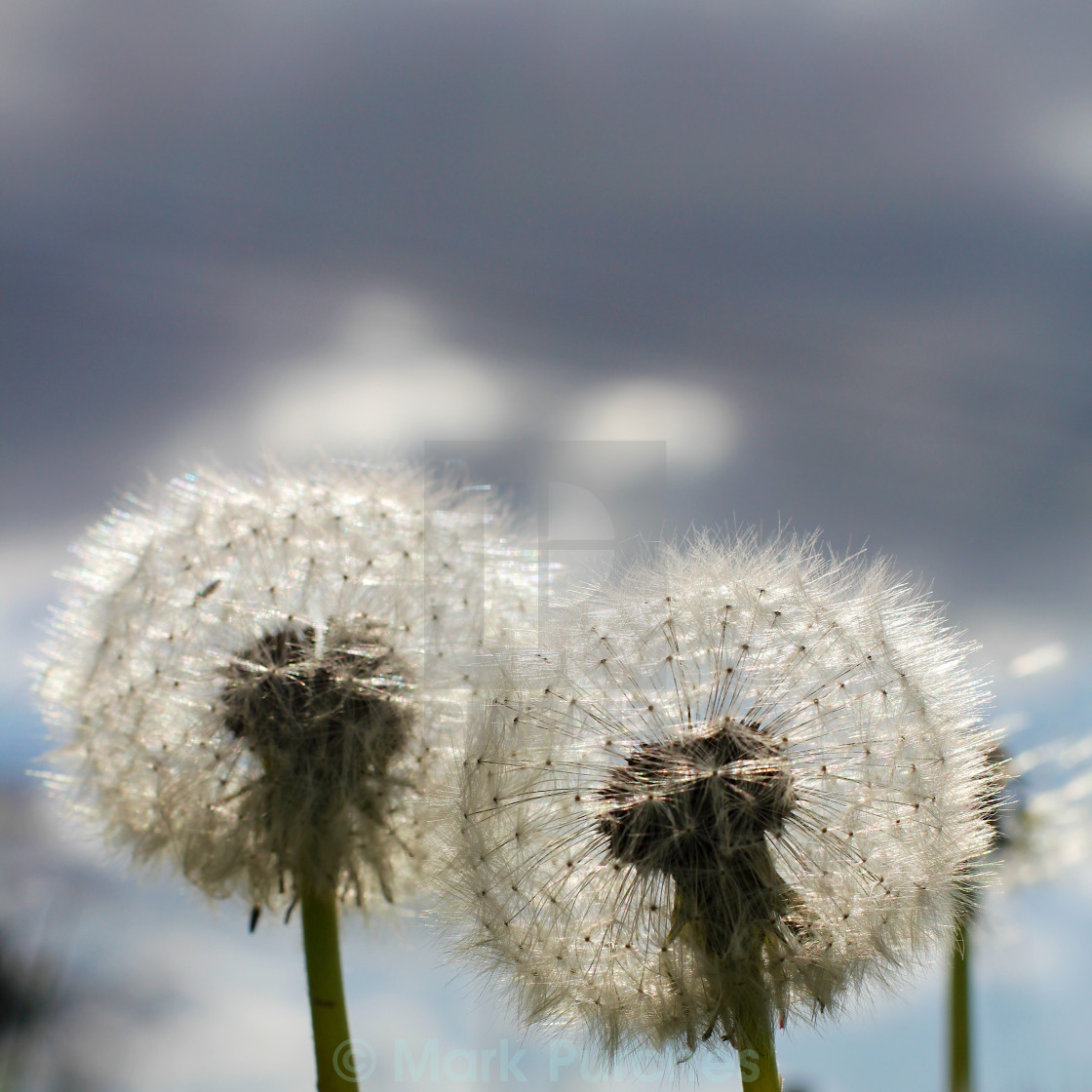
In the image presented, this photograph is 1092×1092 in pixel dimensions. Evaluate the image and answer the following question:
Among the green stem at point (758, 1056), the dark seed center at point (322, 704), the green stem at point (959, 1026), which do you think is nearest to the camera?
the green stem at point (758, 1056)

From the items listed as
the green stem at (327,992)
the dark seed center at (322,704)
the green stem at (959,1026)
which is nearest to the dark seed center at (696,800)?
the dark seed center at (322,704)

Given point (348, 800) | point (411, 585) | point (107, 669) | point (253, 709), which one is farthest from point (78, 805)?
point (411, 585)

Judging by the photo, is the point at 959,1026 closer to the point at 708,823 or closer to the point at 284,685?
the point at 708,823

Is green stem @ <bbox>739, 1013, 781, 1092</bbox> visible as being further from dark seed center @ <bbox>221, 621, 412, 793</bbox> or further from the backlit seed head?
dark seed center @ <bbox>221, 621, 412, 793</bbox>

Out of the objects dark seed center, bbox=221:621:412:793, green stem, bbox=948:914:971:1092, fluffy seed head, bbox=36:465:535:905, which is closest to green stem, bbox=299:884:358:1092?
fluffy seed head, bbox=36:465:535:905

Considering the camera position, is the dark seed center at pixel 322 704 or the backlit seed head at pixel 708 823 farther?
the dark seed center at pixel 322 704

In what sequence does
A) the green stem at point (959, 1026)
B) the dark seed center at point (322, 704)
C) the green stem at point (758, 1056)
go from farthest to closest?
the green stem at point (959, 1026) → the dark seed center at point (322, 704) → the green stem at point (758, 1056)

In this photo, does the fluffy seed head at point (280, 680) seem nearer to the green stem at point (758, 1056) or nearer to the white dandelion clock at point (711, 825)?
the white dandelion clock at point (711, 825)
